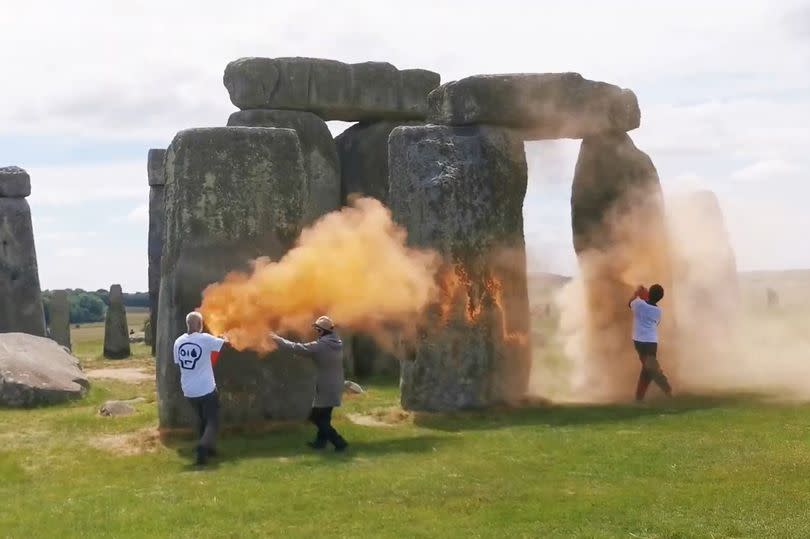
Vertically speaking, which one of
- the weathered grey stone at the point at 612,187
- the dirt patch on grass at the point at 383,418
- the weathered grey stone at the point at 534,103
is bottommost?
the dirt patch on grass at the point at 383,418

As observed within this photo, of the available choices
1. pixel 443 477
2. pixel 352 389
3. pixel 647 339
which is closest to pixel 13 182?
pixel 352 389

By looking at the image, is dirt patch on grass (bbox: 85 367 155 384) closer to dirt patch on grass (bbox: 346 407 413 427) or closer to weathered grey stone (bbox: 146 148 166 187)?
weathered grey stone (bbox: 146 148 166 187)

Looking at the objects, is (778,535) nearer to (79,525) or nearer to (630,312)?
(79,525)

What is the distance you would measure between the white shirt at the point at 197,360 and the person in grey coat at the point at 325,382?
0.82m

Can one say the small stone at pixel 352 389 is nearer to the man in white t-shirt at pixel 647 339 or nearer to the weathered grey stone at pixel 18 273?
the man in white t-shirt at pixel 647 339

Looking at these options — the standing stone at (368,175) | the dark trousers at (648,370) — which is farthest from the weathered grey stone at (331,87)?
the dark trousers at (648,370)

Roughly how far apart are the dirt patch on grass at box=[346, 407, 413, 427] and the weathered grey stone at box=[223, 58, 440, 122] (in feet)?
30.5

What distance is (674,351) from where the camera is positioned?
19344 mm

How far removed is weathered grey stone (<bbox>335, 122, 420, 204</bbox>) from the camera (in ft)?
82.8

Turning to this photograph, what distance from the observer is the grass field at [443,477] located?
10062mm

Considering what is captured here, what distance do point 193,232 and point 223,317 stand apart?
4.03 feet

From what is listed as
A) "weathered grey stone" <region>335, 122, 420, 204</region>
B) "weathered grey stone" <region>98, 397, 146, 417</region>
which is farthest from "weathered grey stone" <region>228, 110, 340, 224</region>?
"weathered grey stone" <region>98, 397, 146, 417</region>

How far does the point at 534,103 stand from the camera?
1739 centimetres

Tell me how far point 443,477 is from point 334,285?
4395mm
